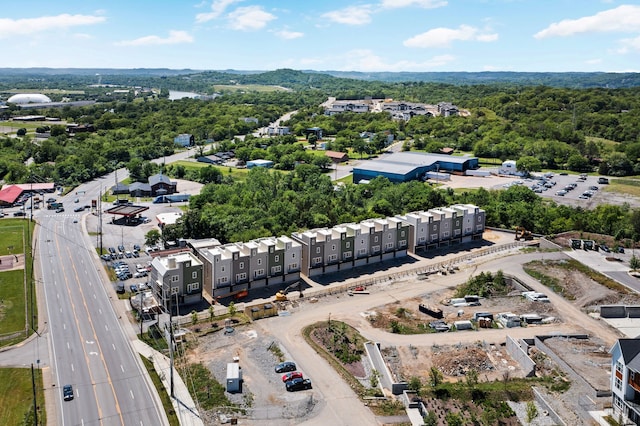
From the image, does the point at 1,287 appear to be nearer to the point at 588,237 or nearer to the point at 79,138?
the point at 588,237

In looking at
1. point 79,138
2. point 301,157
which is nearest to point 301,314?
point 301,157

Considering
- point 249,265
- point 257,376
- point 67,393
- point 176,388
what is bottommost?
point 176,388

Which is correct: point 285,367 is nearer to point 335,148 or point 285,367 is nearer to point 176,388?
point 176,388

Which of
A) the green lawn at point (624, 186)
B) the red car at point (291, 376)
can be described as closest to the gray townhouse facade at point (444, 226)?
the red car at point (291, 376)

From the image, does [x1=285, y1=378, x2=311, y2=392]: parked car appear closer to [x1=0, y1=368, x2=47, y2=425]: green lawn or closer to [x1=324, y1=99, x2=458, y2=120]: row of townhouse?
[x1=0, y1=368, x2=47, y2=425]: green lawn

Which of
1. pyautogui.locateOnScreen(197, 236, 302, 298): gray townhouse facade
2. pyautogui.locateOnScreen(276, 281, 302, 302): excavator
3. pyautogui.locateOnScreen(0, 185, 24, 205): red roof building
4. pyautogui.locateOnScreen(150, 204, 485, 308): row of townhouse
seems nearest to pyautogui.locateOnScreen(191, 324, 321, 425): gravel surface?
pyautogui.locateOnScreen(276, 281, 302, 302): excavator

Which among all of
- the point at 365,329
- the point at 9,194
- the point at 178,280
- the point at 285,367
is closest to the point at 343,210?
the point at 365,329
